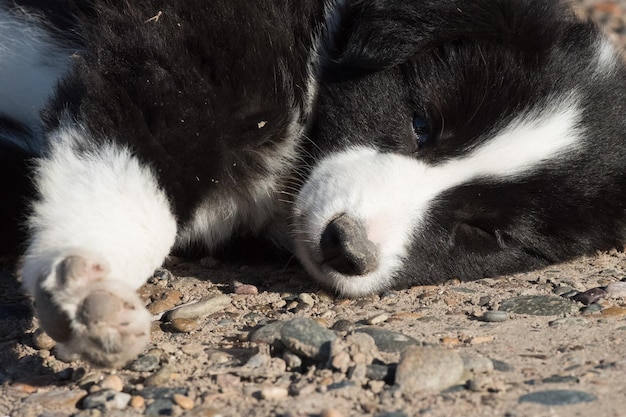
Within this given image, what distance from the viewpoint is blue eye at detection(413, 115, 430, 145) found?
10.6 feet

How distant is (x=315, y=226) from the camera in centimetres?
308

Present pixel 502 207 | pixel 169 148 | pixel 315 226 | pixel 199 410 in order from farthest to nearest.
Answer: pixel 502 207 < pixel 315 226 < pixel 169 148 < pixel 199 410

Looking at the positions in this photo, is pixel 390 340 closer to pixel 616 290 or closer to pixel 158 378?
pixel 158 378

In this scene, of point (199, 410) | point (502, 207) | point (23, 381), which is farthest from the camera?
point (502, 207)

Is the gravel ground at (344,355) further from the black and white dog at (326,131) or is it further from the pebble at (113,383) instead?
the black and white dog at (326,131)

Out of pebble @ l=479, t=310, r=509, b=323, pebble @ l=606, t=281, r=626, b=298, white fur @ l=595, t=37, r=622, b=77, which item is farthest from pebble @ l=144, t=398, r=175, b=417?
white fur @ l=595, t=37, r=622, b=77

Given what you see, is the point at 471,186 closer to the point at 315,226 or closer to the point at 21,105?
the point at 315,226

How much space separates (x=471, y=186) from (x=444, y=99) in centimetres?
32

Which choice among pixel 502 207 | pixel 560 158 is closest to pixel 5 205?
pixel 502 207

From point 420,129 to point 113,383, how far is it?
146 cm

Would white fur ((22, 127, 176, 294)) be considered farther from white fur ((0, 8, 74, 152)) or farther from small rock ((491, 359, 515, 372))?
small rock ((491, 359, 515, 372))

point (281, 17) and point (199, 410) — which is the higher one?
point (281, 17)

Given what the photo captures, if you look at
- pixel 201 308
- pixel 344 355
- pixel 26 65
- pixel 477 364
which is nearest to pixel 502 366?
pixel 477 364

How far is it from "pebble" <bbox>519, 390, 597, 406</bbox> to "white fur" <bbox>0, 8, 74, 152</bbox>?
2.09 meters
